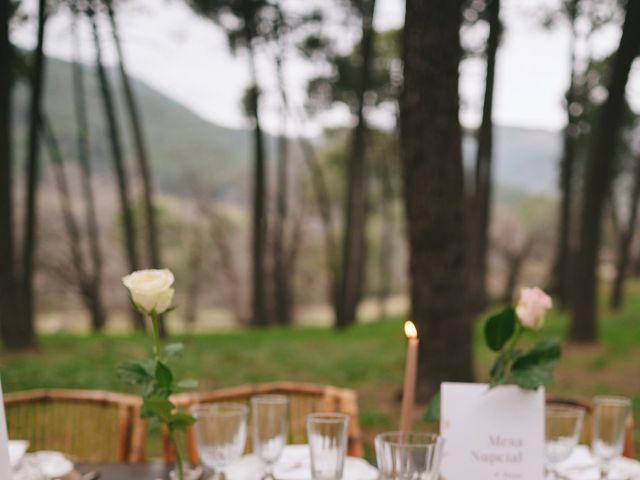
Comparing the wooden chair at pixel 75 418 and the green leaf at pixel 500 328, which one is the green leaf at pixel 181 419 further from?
the wooden chair at pixel 75 418

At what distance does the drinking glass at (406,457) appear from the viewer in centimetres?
140

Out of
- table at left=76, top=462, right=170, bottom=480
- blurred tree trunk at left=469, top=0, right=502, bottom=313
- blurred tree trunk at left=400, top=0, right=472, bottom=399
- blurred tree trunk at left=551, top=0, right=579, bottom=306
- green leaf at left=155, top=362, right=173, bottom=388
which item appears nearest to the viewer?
green leaf at left=155, top=362, right=173, bottom=388

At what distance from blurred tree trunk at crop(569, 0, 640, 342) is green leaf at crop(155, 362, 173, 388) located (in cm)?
822

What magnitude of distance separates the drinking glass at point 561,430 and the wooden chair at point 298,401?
82cm

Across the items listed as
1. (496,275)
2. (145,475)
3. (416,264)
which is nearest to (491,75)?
(416,264)

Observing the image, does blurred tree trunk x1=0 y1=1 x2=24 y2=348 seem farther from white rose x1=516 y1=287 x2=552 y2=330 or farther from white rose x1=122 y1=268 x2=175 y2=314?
white rose x1=516 y1=287 x2=552 y2=330

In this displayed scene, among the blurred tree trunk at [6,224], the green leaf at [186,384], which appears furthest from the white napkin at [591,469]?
the blurred tree trunk at [6,224]

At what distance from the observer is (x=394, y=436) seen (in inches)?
56.2

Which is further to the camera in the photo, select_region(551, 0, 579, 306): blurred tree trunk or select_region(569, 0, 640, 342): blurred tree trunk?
select_region(551, 0, 579, 306): blurred tree trunk

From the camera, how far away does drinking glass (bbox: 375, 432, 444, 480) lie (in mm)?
1397

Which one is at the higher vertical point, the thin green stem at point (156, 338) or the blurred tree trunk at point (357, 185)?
the blurred tree trunk at point (357, 185)

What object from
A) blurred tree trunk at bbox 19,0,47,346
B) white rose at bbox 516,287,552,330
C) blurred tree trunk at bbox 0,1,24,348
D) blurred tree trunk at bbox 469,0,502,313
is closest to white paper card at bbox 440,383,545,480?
white rose at bbox 516,287,552,330

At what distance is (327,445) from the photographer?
5.27 feet

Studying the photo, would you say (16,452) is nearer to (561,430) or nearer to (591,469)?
(561,430)
